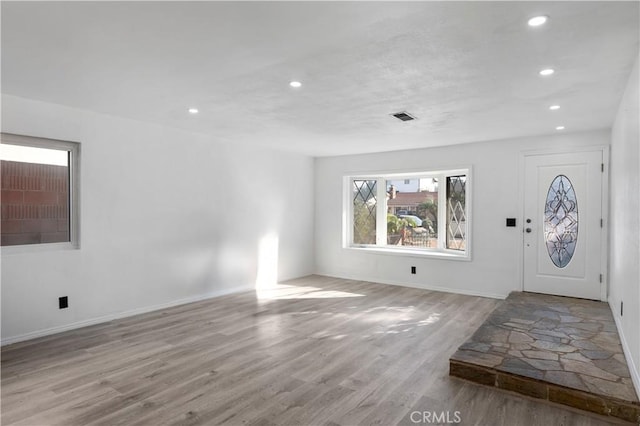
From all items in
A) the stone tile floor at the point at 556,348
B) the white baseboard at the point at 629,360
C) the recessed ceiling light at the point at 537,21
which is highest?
the recessed ceiling light at the point at 537,21

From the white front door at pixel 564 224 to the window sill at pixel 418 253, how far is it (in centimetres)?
92

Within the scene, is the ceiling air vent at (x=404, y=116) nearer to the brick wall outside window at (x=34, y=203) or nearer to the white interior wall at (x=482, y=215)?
the white interior wall at (x=482, y=215)

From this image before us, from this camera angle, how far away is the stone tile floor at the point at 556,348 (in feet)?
8.61

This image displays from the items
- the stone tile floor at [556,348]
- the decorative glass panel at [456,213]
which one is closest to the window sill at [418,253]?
the decorative glass panel at [456,213]

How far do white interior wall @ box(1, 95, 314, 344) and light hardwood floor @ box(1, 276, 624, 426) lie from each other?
0.31 metres

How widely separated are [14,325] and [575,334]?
17.5ft

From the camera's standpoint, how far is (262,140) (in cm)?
555

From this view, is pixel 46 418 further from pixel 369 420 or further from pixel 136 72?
pixel 136 72

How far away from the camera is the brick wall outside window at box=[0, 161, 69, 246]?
357cm

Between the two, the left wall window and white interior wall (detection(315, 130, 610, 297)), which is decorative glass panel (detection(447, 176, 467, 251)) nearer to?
white interior wall (detection(315, 130, 610, 297))

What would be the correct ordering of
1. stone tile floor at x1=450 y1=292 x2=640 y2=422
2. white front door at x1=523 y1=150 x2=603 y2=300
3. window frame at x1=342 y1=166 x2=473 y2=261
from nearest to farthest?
1. stone tile floor at x1=450 y1=292 x2=640 y2=422
2. white front door at x1=523 y1=150 x2=603 y2=300
3. window frame at x1=342 y1=166 x2=473 y2=261

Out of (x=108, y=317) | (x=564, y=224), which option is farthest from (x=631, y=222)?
(x=108, y=317)

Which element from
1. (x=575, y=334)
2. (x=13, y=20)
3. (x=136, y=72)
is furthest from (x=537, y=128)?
(x=13, y=20)

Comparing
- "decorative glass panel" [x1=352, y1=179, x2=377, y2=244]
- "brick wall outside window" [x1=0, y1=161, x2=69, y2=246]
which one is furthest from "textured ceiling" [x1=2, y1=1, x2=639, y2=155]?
"decorative glass panel" [x1=352, y1=179, x2=377, y2=244]
